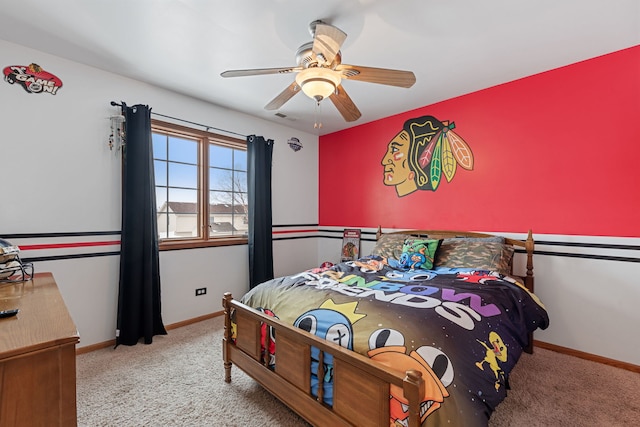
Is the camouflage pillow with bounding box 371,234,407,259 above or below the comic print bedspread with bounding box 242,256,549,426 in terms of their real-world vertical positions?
above

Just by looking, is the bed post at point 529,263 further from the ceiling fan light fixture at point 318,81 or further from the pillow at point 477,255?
the ceiling fan light fixture at point 318,81

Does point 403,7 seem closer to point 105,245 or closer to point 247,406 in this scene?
point 247,406

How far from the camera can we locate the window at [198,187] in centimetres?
319

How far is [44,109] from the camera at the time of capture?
2418 millimetres

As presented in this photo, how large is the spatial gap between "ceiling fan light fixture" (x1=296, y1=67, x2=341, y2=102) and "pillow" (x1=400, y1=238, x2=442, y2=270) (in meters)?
1.73

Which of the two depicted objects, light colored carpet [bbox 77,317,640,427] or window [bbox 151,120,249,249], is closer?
light colored carpet [bbox 77,317,640,427]

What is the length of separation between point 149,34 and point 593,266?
401 cm

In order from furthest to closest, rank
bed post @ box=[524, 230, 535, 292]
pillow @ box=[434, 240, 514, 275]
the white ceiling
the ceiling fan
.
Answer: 1. bed post @ box=[524, 230, 535, 292]
2. pillow @ box=[434, 240, 514, 275]
3. the white ceiling
4. the ceiling fan

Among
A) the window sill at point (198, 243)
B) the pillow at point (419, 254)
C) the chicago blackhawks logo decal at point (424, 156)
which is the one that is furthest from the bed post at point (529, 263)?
the window sill at point (198, 243)

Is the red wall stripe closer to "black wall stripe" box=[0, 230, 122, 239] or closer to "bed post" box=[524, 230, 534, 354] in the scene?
"black wall stripe" box=[0, 230, 122, 239]

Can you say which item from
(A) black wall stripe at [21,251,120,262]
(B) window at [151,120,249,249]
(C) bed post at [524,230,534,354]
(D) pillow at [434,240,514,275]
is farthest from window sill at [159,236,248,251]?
(C) bed post at [524,230,534,354]

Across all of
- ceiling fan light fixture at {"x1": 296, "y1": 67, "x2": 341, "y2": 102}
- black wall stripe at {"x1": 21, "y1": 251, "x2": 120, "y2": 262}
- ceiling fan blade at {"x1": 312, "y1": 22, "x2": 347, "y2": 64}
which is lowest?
black wall stripe at {"x1": 21, "y1": 251, "x2": 120, "y2": 262}

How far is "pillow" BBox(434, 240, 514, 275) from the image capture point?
2.59 meters

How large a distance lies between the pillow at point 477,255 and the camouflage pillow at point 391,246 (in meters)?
0.43
